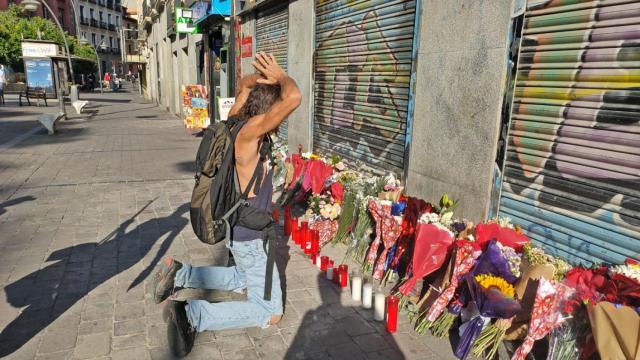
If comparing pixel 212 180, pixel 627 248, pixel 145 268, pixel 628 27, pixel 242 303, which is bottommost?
pixel 145 268

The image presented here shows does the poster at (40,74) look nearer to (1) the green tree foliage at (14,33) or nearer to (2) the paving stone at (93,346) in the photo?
(1) the green tree foliage at (14,33)

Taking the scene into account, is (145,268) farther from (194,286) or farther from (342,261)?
(342,261)

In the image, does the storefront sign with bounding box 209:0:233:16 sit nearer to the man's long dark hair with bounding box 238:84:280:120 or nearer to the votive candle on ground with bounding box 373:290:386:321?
the man's long dark hair with bounding box 238:84:280:120

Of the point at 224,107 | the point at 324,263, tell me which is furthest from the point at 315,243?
the point at 224,107

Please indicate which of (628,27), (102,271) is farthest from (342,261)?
(628,27)

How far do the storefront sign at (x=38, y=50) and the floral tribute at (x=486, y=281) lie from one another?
2349cm

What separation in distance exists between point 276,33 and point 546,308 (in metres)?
8.92

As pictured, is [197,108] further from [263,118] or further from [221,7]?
[263,118]

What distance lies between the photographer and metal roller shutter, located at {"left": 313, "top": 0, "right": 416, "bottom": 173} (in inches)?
220

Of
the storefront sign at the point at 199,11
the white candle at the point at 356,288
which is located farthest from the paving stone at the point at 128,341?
the storefront sign at the point at 199,11

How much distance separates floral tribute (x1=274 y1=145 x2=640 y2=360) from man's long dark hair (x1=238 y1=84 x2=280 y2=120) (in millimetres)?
1545

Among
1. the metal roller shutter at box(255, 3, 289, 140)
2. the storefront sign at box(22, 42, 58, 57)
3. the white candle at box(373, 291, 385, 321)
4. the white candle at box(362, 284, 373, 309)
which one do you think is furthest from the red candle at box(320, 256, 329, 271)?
the storefront sign at box(22, 42, 58, 57)

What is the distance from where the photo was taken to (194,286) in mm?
3404

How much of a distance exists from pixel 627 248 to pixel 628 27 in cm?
156
